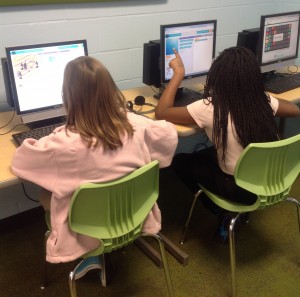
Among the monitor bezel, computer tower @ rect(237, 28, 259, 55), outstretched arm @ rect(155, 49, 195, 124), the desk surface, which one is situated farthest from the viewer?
computer tower @ rect(237, 28, 259, 55)

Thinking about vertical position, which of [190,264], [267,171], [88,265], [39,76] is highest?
[39,76]

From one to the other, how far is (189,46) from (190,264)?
118 cm

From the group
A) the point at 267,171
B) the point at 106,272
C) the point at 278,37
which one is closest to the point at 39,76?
the point at 106,272

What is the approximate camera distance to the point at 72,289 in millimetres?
1383

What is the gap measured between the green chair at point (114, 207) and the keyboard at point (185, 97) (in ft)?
Answer: 2.42

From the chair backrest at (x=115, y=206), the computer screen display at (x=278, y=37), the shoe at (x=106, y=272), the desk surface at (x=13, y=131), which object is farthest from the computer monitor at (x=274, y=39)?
the shoe at (x=106, y=272)

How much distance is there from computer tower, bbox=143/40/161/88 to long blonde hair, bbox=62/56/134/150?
0.93 meters

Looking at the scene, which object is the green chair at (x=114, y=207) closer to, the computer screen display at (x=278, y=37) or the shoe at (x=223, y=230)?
the shoe at (x=223, y=230)

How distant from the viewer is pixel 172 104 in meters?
1.92

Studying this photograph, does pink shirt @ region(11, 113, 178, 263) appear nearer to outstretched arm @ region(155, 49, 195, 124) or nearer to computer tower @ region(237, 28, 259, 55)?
outstretched arm @ region(155, 49, 195, 124)

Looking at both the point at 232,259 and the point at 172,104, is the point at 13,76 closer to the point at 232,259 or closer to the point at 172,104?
the point at 172,104

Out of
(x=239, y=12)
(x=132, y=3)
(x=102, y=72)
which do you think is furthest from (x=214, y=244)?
(x=239, y=12)

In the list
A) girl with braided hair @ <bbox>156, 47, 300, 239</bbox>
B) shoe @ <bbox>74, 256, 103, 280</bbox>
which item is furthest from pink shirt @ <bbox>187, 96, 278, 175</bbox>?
shoe @ <bbox>74, 256, 103, 280</bbox>

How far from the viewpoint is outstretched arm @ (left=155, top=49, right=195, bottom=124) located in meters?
1.78
